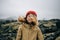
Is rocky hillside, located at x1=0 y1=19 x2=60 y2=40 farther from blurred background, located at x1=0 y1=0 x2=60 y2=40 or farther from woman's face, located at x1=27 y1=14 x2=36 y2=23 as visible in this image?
woman's face, located at x1=27 y1=14 x2=36 y2=23

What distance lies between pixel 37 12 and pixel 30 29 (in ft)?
1.85

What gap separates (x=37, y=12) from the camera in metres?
2.36

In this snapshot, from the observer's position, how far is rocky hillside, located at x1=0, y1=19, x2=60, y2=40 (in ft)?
7.53

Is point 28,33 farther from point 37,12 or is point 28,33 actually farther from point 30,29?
point 37,12

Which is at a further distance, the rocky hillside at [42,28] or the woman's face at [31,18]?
the rocky hillside at [42,28]

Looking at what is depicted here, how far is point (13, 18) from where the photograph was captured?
7.64 ft

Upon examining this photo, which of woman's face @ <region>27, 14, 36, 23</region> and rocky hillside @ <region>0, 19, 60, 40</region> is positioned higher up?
woman's face @ <region>27, 14, 36, 23</region>

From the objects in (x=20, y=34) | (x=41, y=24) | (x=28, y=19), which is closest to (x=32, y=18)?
(x=28, y=19)

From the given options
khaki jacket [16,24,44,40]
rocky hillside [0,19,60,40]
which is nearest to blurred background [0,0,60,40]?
rocky hillside [0,19,60,40]

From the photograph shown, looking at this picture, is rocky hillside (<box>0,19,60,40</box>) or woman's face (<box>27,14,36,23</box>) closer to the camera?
woman's face (<box>27,14,36,23</box>)

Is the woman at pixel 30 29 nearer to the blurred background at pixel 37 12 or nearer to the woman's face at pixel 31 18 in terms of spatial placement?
the woman's face at pixel 31 18

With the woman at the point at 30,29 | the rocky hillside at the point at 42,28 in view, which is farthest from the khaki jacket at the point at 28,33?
the rocky hillside at the point at 42,28

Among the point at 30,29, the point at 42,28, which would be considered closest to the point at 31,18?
the point at 30,29

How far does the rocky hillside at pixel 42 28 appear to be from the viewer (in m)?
2.29
